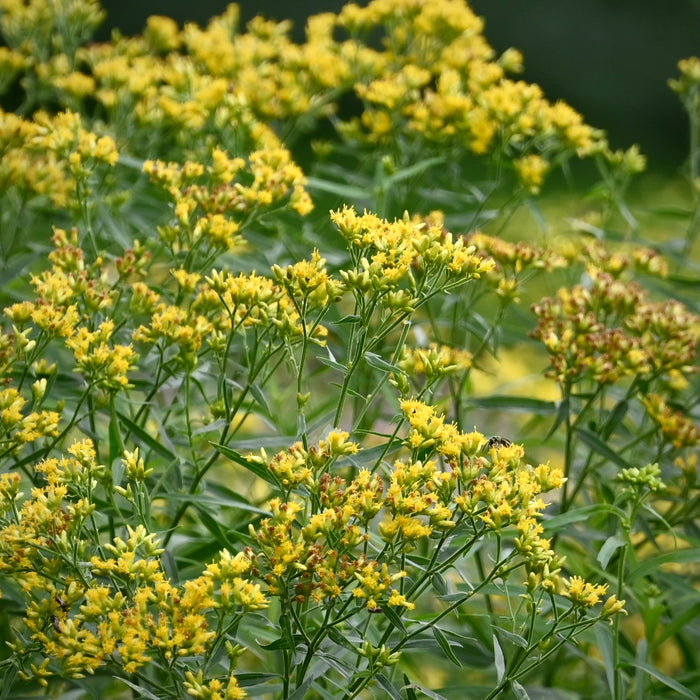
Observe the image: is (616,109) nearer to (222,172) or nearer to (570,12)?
(570,12)

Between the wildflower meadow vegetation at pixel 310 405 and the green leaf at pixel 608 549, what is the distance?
0.04 feet

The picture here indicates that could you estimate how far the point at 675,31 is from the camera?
852 cm

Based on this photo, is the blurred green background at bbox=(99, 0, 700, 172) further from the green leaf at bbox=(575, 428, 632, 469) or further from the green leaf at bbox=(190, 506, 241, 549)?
the green leaf at bbox=(190, 506, 241, 549)

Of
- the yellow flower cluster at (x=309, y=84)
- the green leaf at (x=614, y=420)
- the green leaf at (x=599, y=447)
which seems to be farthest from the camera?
the yellow flower cluster at (x=309, y=84)

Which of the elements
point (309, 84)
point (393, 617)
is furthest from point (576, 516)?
point (309, 84)

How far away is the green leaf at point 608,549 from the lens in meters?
1.68

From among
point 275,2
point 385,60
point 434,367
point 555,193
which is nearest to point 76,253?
point 434,367

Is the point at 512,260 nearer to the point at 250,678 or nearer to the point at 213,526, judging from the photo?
the point at 213,526

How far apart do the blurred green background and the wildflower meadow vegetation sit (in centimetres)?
447

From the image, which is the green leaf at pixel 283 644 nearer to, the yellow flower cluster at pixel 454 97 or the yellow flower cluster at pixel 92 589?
the yellow flower cluster at pixel 92 589

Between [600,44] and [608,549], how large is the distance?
747 centimetres

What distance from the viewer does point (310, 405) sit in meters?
2.55

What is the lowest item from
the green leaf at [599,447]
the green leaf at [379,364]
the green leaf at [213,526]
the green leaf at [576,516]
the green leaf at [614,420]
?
the green leaf at [213,526]

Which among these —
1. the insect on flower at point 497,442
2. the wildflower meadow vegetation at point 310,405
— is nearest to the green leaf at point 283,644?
the wildflower meadow vegetation at point 310,405
